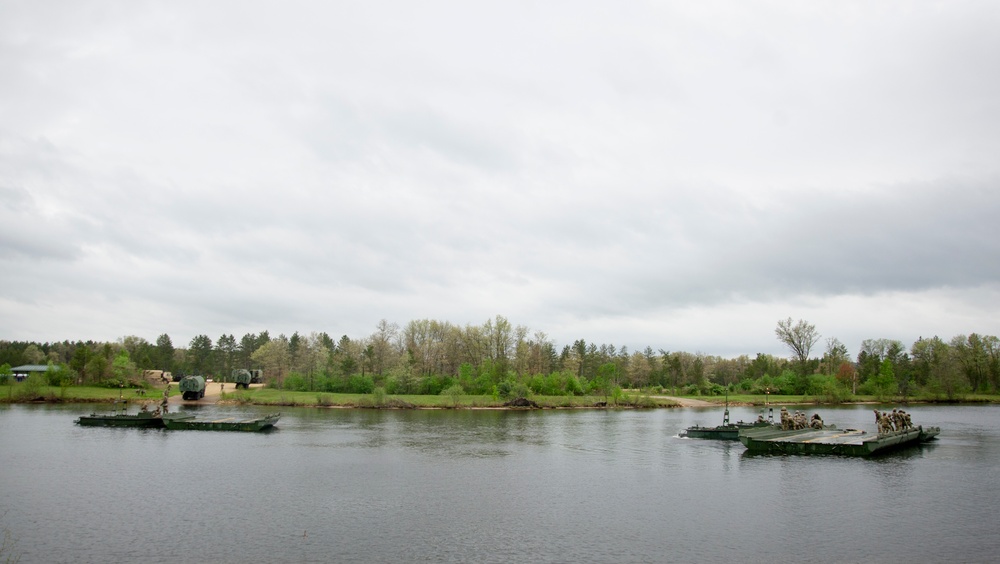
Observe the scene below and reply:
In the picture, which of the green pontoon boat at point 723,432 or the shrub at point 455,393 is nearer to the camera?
the green pontoon boat at point 723,432

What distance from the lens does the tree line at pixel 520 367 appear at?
452 feet

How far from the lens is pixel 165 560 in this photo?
91.1ft

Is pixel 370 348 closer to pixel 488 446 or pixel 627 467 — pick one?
pixel 488 446

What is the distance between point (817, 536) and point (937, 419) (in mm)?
89732

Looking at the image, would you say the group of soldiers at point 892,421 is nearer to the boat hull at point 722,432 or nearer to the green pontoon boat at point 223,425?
the boat hull at point 722,432

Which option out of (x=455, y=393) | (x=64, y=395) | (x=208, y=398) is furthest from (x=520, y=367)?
(x=64, y=395)

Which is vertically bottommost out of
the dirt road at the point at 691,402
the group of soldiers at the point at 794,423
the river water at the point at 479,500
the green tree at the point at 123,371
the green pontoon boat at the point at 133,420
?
the dirt road at the point at 691,402

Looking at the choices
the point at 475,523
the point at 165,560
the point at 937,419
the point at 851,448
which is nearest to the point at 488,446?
the point at 475,523

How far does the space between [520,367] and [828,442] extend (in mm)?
91455

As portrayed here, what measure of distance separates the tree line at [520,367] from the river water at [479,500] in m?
66.1

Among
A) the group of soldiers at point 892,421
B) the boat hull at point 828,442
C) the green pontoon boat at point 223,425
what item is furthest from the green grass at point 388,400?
the group of soldiers at point 892,421

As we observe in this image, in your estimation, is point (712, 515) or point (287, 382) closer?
point (712, 515)

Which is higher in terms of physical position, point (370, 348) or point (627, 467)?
point (370, 348)

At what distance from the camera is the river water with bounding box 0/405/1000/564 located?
30.0 metres
